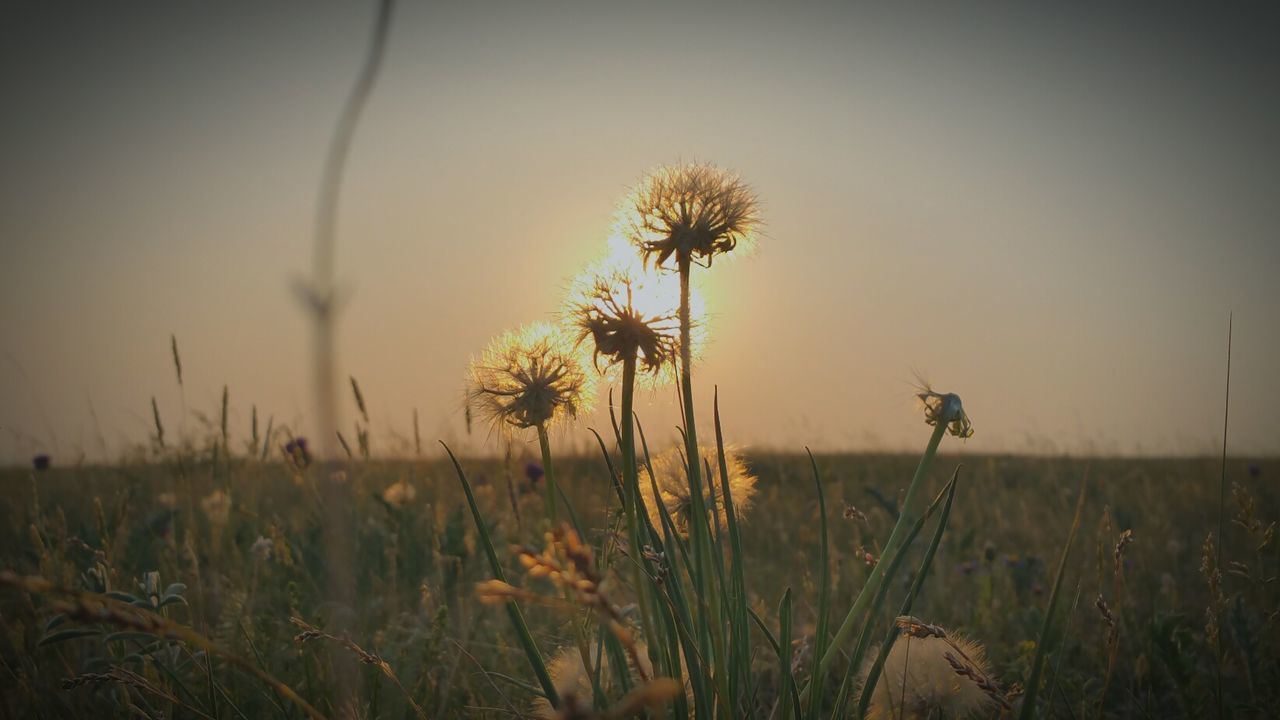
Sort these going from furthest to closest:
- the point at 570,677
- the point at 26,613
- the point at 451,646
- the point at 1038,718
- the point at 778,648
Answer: the point at 26,613 < the point at 451,646 < the point at 1038,718 < the point at 570,677 < the point at 778,648

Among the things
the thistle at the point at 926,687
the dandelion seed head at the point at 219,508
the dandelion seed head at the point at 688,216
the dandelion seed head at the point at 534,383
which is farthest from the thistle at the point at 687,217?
the dandelion seed head at the point at 219,508

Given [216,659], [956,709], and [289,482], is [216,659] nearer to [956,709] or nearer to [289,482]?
[956,709]

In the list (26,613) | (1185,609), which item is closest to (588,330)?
(26,613)

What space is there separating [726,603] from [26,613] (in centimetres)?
316

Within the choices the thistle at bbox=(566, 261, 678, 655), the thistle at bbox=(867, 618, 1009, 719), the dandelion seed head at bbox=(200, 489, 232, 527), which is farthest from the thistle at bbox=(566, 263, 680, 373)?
the dandelion seed head at bbox=(200, 489, 232, 527)

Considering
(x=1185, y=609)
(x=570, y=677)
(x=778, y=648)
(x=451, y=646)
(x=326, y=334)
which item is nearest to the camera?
(x=326, y=334)

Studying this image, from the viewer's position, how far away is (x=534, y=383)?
6.66 ft

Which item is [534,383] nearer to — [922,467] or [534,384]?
[534,384]

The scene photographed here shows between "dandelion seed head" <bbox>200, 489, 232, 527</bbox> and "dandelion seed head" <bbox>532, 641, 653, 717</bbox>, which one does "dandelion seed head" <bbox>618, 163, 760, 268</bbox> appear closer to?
"dandelion seed head" <bbox>532, 641, 653, 717</bbox>

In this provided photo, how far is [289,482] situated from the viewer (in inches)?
274

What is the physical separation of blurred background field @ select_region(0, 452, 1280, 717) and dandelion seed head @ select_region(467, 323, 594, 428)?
33 cm

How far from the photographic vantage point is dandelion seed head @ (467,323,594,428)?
6.64 feet

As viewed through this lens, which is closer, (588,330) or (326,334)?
(326,334)

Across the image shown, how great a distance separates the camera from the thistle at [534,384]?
79.7 inches
